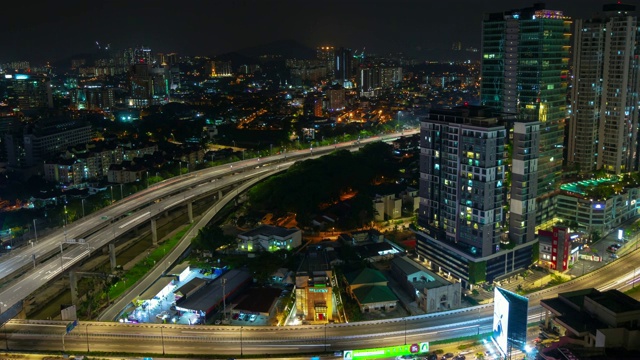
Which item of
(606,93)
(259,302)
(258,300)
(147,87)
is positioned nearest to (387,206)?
(258,300)

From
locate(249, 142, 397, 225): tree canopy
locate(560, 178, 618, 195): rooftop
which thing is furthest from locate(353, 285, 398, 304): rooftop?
locate(560, 178, 618, 195): rooftop

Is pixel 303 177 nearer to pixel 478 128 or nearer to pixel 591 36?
pixel 478 128

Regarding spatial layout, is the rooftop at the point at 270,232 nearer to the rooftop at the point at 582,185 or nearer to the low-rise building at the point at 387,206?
the low-rise building at the point at 387,206

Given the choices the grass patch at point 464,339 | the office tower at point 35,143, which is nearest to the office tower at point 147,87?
the office tower at point 35,143

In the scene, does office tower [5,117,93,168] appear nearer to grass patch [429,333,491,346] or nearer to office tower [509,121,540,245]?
office tower [509,121,540,245]

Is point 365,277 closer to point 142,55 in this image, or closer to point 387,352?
point 387,352
